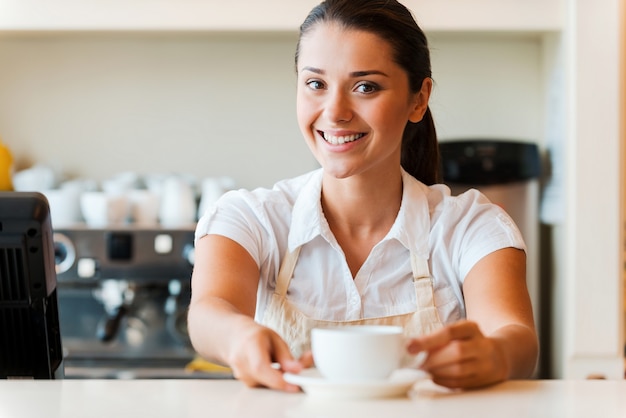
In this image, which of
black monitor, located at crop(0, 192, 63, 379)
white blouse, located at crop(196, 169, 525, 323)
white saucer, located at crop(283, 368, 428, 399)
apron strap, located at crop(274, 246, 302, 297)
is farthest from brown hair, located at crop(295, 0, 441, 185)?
white saucer, located at crop(283, 368, 428, 399)

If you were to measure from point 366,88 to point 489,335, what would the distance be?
40cm

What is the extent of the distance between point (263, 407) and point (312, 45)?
700 millimetres

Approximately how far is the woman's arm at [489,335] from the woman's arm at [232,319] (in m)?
0.15

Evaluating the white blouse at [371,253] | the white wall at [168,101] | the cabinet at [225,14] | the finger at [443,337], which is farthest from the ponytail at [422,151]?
the white wall at [168,101]

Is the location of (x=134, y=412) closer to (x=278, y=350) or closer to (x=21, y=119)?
(x=278, y=350)

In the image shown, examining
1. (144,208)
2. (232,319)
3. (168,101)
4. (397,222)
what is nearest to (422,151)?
Answer: (397,222)

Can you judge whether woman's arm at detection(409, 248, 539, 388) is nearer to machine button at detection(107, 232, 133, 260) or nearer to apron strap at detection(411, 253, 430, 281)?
apron strap at detection(411, 253, 430, 281)

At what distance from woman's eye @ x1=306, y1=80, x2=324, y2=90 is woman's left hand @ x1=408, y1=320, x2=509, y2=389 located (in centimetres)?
52

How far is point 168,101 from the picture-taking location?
3.52 meters

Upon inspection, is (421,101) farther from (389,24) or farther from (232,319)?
(232,319)

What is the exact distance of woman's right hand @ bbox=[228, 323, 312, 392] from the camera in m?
1.01

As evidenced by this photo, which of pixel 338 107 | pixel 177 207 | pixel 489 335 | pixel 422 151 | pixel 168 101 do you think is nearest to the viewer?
pixel 489 335

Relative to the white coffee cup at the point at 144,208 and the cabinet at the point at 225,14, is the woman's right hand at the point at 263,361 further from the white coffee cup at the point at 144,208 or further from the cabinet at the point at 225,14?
the cabinet at the point at 225,14

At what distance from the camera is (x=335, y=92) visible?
56.2 inches
